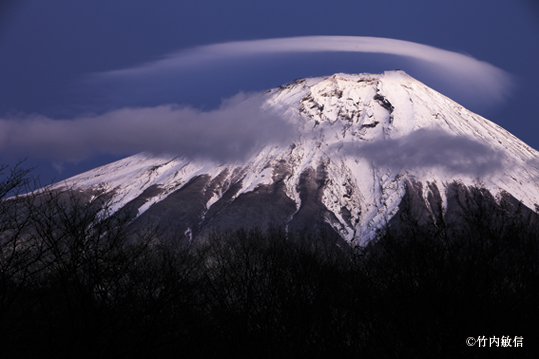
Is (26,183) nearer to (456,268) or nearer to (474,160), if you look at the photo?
(456,268)

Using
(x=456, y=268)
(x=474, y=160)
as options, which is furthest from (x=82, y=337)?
(x=474, y=160)

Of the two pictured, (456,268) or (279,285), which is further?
(279,285)

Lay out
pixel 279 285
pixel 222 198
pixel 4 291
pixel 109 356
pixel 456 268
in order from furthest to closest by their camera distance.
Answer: pixel 222 198, pixel 279 285, pixel 456 268, pixel 109 356, pixel 4 291

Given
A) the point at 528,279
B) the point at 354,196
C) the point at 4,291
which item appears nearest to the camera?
the point at 4,291

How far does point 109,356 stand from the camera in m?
11.0

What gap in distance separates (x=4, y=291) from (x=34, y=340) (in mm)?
2121

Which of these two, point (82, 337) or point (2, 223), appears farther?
point (2, 223)

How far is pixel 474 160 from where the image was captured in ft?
639

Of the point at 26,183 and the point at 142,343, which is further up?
the point at 26,183

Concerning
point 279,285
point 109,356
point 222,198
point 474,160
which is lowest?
point 109,356

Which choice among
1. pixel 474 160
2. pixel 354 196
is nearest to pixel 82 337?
pixel 354 196

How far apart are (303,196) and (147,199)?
187 feet

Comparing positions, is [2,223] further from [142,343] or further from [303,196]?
[303,196]

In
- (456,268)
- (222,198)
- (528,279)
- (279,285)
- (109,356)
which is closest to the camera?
(109,356)
